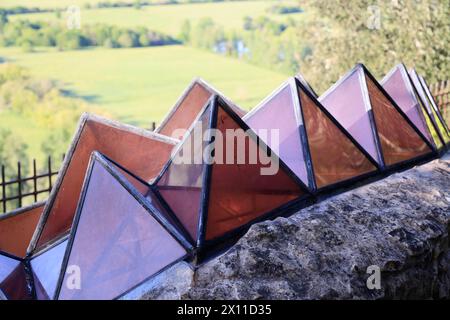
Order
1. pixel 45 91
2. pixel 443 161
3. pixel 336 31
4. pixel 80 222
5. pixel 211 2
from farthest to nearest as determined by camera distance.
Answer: pixel 211 2
pixel 45 91
pixel 336 31
pixel 443 161
pixel 80 222

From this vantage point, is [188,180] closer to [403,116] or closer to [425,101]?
[403,116]

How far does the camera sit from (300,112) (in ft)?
12.1

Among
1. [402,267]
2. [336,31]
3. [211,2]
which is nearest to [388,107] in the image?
[402,267]

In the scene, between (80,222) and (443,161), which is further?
(443,161)

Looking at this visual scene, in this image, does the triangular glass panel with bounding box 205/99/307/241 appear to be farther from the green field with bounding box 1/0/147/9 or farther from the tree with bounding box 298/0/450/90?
the green field with bounding box 1/0/147/9

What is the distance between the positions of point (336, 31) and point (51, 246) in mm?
14346

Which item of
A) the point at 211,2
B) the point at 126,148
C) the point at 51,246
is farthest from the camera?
the point at 211,2

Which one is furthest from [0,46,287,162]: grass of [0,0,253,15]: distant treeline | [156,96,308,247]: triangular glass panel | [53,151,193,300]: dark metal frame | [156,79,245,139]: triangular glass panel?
[53,151,193,300]: dark metal frame

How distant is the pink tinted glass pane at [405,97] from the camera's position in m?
4.63

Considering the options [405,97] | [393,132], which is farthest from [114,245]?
[405,97]

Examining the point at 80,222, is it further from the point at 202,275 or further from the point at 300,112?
the point at 300,112

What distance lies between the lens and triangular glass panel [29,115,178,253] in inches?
135

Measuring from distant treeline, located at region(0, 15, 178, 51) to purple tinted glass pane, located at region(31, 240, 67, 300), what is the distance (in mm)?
39591

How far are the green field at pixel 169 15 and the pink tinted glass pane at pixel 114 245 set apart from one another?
38.7 m
